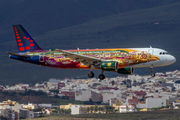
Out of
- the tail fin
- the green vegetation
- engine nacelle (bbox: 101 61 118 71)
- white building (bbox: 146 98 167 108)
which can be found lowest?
the green vegetation

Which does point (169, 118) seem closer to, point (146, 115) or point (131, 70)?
point (146, 115)

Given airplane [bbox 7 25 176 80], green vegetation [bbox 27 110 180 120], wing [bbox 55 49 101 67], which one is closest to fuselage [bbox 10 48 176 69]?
airplane [bbox 7 25 176 80]

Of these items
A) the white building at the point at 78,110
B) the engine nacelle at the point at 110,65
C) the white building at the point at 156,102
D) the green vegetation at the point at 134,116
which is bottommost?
the green vegetation at the point at 134,116

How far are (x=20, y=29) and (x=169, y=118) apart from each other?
3000 inches

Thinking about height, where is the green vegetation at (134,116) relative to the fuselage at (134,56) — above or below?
below

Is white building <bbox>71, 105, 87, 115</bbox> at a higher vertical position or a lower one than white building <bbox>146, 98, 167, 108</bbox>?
lower

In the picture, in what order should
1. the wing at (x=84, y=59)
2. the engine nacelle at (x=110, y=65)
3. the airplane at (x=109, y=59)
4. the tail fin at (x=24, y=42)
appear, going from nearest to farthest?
the engine nacelle at (x=110, y=65) < the wing at (x=84, y=59) < the airplane at (x=109, y=59) < the tail fin at (x=24, y=42)

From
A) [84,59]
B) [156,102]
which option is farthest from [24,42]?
[156,102]

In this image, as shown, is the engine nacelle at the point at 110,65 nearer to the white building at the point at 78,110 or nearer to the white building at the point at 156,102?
the white building at the point at 78,110

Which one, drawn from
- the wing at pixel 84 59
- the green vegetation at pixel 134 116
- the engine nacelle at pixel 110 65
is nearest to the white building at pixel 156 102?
the green vegetation at pixel 134 116

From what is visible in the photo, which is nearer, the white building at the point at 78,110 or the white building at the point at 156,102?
the white building at the point at 78,110

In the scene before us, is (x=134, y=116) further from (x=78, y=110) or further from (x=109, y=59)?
(x=109, y=59)

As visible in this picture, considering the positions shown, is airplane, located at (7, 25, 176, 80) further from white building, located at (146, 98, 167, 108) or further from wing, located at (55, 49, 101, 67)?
white building, located at (146, 98, 167, 108)

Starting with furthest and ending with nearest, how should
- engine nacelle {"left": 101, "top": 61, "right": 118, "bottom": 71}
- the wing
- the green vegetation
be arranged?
the green vegetation → the wing → engine nacelle {"left": 101, "top": 61, "right": 118, "bottom": 71}
